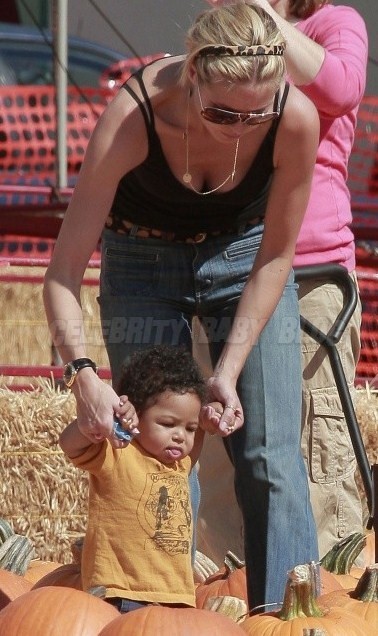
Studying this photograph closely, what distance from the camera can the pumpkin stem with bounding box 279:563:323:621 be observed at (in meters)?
2.97

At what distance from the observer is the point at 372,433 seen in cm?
530

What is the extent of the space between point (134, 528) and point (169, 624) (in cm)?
36

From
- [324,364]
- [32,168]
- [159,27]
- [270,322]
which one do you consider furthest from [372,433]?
[159,27]

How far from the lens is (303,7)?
13.5ft

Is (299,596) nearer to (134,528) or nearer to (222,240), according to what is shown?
(134,528)

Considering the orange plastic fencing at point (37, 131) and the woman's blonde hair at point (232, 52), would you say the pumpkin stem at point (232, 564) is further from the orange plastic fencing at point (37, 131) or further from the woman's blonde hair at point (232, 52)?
the orange plastic fencing at point (37, 131)

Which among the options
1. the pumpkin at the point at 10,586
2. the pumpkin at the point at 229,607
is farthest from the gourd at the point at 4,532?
the pumpkin at the point at 229,607

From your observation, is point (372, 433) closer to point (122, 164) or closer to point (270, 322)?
point (270, 322)

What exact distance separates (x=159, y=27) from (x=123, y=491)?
6694 millimetres

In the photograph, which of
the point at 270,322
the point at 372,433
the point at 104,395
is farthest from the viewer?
the point at 372,433

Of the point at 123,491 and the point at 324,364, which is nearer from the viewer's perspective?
the point at 123,491

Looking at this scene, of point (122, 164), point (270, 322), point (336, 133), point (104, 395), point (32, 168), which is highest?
point (32, 168)

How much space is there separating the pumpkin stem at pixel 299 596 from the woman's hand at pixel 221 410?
1.14ft

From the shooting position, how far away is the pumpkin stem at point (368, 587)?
3199 millimetres
